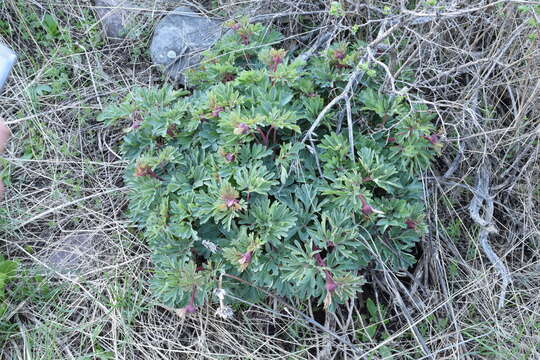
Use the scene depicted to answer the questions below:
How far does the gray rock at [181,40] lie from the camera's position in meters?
2.84

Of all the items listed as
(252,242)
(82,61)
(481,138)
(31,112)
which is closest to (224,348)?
(252,242)

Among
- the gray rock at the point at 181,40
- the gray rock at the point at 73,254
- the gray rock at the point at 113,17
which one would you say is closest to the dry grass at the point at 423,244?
the gray rock at the point at 73,254

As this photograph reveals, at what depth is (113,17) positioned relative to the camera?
10.1ft

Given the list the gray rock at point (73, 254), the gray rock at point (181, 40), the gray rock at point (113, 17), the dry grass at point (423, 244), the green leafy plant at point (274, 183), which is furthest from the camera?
the gray rock at point (113, 17)

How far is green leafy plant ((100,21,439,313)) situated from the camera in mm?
1893

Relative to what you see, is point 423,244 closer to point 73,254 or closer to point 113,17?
point 73,254

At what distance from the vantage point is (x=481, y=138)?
2.44m

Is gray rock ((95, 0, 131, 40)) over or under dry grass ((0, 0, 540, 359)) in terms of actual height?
over

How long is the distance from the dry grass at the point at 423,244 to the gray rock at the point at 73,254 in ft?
0.08

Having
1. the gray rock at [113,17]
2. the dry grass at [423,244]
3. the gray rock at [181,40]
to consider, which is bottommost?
the dry grass at [423,244]

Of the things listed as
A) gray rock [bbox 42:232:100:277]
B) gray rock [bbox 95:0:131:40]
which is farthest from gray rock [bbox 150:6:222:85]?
gray rock [bbox 42:232:100:277]

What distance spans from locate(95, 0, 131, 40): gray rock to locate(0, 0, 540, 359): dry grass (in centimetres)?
41

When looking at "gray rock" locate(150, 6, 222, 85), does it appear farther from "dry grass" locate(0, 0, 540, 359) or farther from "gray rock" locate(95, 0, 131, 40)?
"gray rock" locate(95, 0, 131, 40)

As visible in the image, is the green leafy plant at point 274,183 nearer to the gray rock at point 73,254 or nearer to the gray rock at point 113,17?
the gray rock at point 73,254
